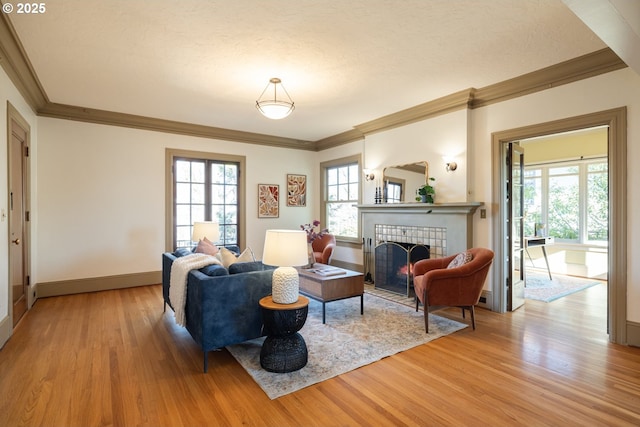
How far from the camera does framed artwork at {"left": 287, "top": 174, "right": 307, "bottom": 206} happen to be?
6.91m

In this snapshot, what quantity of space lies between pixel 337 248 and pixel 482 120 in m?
3.53

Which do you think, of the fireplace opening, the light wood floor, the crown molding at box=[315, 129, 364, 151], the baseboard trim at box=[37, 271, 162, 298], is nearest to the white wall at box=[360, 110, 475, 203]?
the crown molding at box=[315, 129, 364, 151]

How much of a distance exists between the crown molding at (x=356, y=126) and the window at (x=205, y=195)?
0.48 metres

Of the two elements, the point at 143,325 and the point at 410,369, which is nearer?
the point at 410,369

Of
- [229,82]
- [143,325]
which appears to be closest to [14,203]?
[143,325]

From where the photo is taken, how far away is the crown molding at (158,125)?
4746mm

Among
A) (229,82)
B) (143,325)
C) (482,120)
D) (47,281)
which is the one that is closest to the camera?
(143,325)

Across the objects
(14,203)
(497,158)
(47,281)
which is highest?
(497,158)

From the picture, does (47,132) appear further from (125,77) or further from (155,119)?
(125,77)

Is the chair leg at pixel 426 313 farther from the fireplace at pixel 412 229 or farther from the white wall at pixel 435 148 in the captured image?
the white wall at pixel 435 148

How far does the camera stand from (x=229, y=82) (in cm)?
387

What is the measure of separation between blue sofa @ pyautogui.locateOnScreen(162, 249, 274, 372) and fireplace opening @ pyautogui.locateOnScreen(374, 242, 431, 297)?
256 cm

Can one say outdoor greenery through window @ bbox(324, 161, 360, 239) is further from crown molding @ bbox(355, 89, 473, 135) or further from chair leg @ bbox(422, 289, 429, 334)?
chair leg @ bbox(422, 289, 429, 334)

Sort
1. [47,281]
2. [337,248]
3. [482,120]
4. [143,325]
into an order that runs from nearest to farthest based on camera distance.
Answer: [143,325] → [482,120] → [47,281] → [337,248]
